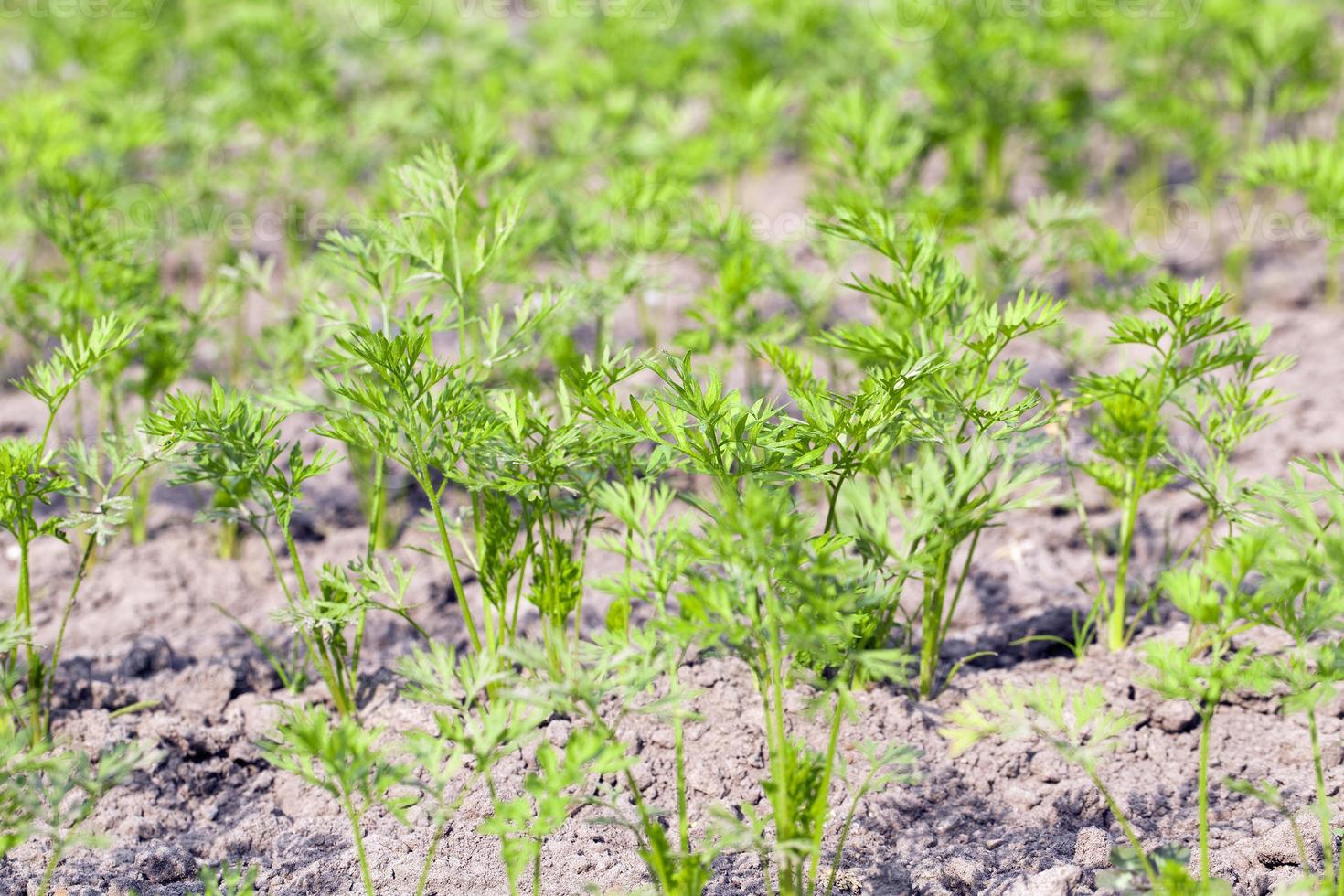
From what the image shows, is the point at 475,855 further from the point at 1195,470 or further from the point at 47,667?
the point at 1195,470

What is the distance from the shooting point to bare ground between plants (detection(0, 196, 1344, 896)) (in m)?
2.04

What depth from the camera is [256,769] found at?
7.82ft

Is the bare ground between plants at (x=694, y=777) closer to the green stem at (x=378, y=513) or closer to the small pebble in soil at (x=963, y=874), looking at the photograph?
the small pebble in soil at (x=963, y=874)

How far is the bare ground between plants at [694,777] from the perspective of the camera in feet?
6.70

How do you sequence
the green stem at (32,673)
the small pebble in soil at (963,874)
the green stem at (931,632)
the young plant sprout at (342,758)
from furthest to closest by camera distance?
the green stem at (931,632) < the green stem at (32,673) < the small pebble in soil at (963,874) < the young plant sprout at (342,758)

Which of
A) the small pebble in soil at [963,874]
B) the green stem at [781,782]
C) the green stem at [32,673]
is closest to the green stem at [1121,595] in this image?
the small pebble in soil at [963,874]

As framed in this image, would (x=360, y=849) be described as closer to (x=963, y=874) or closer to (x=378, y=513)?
(x=378, y=513)

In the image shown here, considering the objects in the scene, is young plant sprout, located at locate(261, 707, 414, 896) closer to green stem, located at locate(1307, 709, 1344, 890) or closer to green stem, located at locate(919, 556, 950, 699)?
green stem, located at locate(919, 556, 950, 699)

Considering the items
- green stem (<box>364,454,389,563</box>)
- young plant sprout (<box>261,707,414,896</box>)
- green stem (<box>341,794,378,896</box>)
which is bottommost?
green stem (<box>341,794,378,896</box>)

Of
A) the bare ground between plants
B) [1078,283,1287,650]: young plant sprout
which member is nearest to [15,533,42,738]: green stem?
the bare ground between plants

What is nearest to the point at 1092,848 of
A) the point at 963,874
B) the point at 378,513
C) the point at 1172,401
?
the point at 963,874

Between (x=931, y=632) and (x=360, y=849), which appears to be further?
(x=931, y=632)

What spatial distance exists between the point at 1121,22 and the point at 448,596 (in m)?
3.49

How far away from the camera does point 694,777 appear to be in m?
2.23
